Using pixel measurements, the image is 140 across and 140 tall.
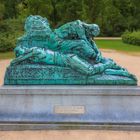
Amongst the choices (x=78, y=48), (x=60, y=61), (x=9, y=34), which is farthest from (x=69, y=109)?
(x=9, y=34)

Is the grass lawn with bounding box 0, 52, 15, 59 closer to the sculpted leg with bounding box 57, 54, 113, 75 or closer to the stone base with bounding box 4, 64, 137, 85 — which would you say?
the stone base with bounding box 4, 64, 137, 85

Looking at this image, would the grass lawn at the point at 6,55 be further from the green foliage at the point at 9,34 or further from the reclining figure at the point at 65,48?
the reclining figure at the point at 65,48

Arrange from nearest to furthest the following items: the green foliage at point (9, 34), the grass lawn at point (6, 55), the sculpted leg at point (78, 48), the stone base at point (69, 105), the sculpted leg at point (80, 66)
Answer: the stone base at point (69, 105) < the sculpted leg at point (80, 66) < the sculpted leg at point (78, 48) < the grass lawn at point (6, 55) < the green foliage at point (9, 34)

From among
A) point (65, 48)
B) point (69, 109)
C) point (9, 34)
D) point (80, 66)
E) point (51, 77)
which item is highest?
point (65, 48)

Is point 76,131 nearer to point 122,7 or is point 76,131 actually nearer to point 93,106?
point 93,106

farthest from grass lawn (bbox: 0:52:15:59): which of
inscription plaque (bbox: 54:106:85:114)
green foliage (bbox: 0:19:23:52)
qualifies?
inscription plaque (bbox: 54:106:85:114)

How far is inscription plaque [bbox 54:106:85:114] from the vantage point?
19.6 ft


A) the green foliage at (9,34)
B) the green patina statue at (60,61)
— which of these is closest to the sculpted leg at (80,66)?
the green patina statue at (60,61)

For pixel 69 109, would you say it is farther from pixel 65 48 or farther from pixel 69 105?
pixel 65 48

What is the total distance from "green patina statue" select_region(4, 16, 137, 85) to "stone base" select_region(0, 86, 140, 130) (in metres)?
0.25

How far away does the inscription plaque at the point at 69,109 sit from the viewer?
19.6 feet

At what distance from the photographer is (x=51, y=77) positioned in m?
6.27

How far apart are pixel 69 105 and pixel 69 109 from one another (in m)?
0.07

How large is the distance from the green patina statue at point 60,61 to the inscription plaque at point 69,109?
1.49 ft
